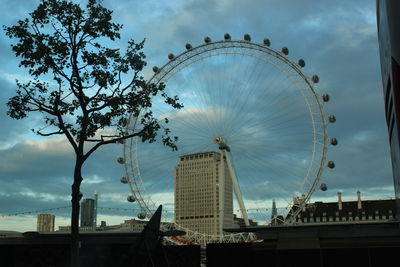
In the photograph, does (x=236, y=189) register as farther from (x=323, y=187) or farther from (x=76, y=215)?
(x=76, y=215)

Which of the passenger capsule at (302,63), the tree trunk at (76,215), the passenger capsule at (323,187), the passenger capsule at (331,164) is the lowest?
the tree trunk at (76,215)

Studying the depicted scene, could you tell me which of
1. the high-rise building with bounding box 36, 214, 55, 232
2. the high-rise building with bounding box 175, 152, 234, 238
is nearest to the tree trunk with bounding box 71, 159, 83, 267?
the high-rise building with bounding box 175, 152, 234, 238

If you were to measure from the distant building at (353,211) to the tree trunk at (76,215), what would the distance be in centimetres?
8852

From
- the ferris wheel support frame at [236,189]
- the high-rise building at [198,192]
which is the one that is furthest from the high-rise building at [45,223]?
the ferris wheel support frame at [236,189]

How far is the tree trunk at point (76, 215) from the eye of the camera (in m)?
13.6

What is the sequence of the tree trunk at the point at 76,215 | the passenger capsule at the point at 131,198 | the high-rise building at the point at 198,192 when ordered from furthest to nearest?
the high-rise building at the point at 198,192, the passenger capsule at the point at 131,198, the tree trunk at the point at 76,215

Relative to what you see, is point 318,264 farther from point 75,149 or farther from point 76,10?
point 76,10

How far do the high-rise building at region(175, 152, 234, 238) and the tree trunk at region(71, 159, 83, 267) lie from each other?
1348 inches

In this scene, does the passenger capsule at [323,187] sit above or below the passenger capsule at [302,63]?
below

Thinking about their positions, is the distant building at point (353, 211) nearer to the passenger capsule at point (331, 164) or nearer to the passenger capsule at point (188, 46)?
the passenger capsule at point (331, 164)

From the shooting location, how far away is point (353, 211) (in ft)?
341

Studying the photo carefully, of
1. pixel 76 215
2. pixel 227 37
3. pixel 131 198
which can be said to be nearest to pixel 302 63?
pixel 227 37

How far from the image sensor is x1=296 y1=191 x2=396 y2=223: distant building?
99.8 m

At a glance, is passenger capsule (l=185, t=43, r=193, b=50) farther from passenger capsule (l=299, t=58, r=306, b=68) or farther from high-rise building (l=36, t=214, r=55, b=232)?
high-rise building (l=36, t=214, r=55, b=232)
